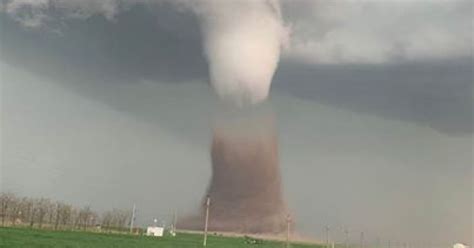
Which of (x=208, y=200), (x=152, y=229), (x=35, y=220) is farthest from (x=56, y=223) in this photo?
(x=208, y=200)

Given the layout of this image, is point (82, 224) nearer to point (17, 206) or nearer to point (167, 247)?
point (17, 206)

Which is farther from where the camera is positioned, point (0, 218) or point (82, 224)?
point (82, 224)

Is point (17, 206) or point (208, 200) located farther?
point (17, 206)

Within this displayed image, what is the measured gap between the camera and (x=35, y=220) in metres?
137

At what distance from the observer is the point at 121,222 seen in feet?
533

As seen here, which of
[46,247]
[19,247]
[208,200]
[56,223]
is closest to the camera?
[19,247]

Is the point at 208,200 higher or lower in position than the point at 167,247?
higher

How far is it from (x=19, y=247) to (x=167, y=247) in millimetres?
24775

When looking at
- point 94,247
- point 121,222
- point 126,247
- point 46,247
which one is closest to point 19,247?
point 46,247

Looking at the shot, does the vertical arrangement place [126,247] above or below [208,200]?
below

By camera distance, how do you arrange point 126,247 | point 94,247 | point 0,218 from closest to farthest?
point 94,247, point 126,247, point 0,218

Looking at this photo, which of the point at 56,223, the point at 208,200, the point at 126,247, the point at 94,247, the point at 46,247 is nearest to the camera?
the point at 46,247

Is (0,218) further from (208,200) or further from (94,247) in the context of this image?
(94,247)

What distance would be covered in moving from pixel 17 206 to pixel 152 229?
114 ft
